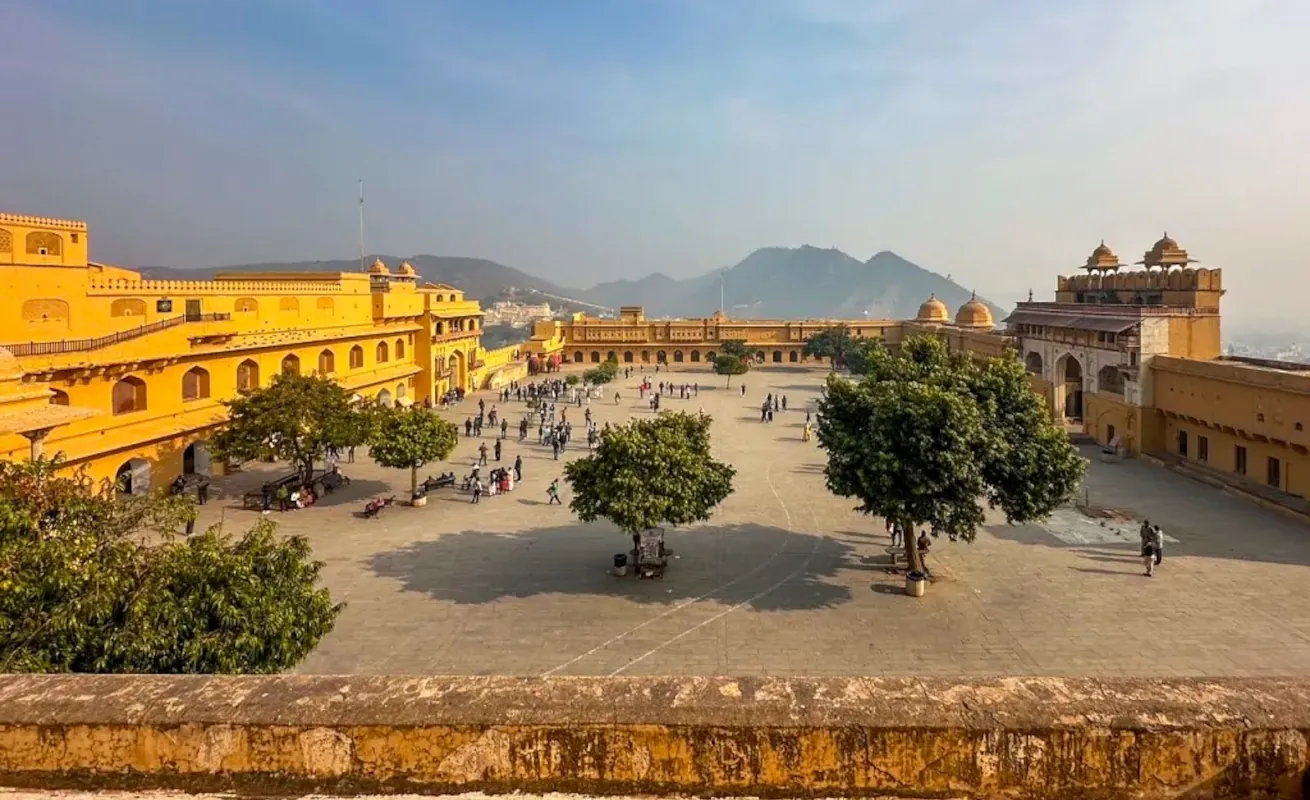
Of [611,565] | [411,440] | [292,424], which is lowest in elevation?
[611,565]

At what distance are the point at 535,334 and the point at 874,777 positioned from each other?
245 ft

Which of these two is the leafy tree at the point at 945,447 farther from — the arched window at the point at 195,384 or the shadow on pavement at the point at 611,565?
the arched window at the point at 195,384

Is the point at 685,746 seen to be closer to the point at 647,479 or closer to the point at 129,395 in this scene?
the point at 647,479

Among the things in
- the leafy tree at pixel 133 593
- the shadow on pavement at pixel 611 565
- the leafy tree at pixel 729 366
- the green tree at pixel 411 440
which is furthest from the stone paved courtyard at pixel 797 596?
the leafy tree at pixel 729 366

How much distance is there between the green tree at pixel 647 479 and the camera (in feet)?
50.9

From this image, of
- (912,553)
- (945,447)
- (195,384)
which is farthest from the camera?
(195,384)

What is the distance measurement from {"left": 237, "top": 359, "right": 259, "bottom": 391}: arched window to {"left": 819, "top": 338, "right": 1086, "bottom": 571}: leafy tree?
22.5 meters

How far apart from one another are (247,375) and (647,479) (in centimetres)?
2038

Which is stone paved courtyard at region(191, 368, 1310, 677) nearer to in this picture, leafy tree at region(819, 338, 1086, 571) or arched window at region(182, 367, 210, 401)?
leafy tree at region(819, 338, 1086, 571)

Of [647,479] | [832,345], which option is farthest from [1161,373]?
[832,345]

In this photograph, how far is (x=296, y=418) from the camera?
2283 cm

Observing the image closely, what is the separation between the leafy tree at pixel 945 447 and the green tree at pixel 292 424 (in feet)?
48.1

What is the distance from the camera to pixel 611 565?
17297 mm

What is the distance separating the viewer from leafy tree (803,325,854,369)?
70438 millimetres
